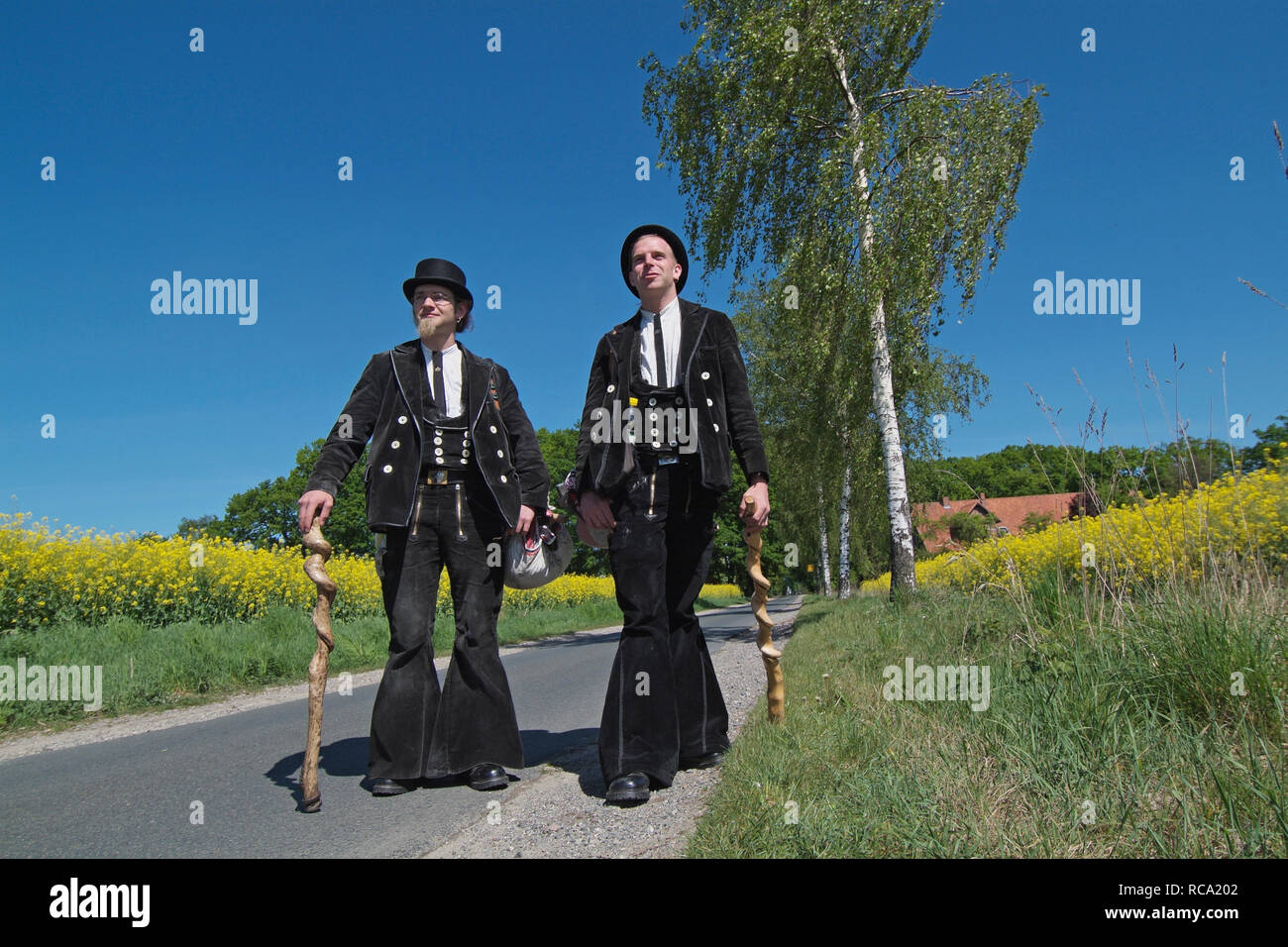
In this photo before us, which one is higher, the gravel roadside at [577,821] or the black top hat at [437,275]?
the black top hat at [437,275]

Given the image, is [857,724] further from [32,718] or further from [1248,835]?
[32,718]

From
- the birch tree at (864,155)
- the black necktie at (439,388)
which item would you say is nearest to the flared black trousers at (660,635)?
the black necktie at (439,388)

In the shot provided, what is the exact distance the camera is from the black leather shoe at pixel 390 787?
338 centimetres

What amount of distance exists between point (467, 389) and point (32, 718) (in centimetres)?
459

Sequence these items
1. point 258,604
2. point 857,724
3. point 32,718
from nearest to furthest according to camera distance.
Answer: point 857,724 → point 32,718 → point 258,604

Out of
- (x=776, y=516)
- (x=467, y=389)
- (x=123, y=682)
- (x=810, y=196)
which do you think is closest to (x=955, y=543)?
(x=467, y=389)

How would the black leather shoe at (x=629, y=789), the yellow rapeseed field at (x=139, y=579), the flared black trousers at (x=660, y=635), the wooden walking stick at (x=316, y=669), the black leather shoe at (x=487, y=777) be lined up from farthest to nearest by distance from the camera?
the yellow rapeseed field at (x=139, y=579), the black leather shoe at (x=487, y=777), the flared black trousers at (x=660, y=635), the wooden walking stick at (x=316, y=669), the black leather shoe at (x=629, y=789)

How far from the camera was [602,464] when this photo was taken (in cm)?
354

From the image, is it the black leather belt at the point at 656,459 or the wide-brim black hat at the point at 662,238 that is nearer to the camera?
the black leather belt at the point at 656,459

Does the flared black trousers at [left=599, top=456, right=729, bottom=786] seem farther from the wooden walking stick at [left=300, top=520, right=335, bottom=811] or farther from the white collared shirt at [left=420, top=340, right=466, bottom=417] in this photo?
the wooden walking stick at [left=300, top=520, right=335, bottom=811]

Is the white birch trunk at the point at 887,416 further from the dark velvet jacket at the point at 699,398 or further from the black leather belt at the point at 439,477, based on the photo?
the black leather belt at the point at 439,477

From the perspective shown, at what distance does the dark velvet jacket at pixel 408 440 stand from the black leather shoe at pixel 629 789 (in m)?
1.35

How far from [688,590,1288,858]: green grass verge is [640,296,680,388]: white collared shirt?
175cm

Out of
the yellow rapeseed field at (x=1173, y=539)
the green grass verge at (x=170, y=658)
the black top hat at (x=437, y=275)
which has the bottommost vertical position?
the green grass verge at (x=170, y=658)
